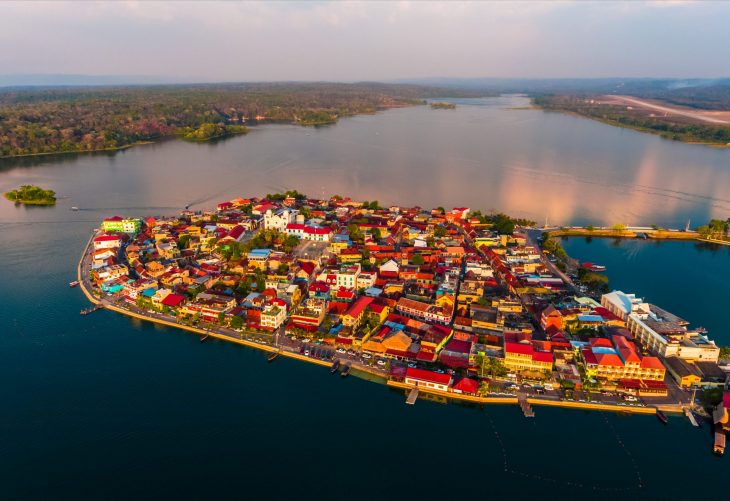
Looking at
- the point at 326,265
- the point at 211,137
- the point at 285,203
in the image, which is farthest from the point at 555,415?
the point at 211,137

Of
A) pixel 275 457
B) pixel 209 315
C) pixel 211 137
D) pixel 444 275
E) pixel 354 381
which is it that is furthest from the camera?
pixel 211 137

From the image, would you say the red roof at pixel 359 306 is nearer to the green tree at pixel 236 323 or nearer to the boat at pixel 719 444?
the green tree at pixel 236 323

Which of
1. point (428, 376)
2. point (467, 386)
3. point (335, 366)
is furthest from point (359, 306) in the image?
point (467, 386)

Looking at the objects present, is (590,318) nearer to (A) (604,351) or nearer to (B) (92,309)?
(A) (604,351)

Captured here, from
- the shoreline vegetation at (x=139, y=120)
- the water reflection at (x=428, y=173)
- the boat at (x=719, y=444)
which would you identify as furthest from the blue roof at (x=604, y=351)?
the shoreline vegetation at (x=139, y=120)

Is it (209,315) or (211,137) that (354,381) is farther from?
(211,137)

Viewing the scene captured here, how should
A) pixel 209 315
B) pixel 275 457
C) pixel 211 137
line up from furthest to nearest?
1. pixel 211 137
2. pixel 209 315
3. pixel 275 457
